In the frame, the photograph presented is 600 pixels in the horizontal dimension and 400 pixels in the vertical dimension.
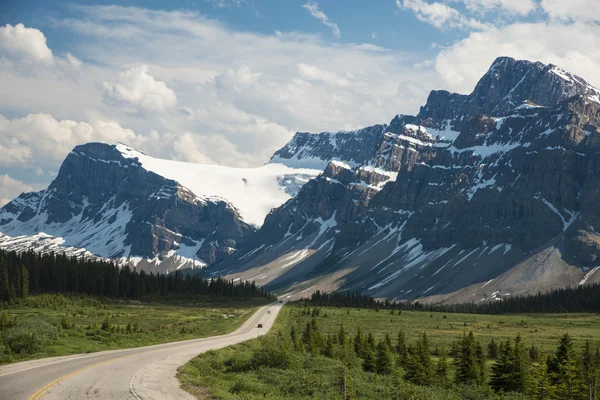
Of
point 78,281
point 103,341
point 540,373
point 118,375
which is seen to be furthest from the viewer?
point 78,281

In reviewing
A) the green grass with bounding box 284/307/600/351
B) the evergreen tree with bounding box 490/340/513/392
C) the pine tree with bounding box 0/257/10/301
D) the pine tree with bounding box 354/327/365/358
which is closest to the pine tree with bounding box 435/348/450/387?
the evergreen tree with bounding box 490/340/513/392

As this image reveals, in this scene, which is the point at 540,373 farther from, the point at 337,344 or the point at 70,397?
the point at 70,397

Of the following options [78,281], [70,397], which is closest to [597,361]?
[70,397]

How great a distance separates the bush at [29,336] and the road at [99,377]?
11.9 ft

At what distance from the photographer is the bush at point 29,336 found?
54781mm

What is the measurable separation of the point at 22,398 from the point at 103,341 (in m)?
31.0

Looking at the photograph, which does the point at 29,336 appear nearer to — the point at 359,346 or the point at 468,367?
the point at 359,346

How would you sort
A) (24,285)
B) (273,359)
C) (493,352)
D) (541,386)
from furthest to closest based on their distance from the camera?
(24,285)
(493,352)
(273,359)
(541,386)

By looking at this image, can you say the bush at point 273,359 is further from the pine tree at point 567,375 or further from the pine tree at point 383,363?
the pine tree at point 567,375

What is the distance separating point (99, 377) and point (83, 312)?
255ft

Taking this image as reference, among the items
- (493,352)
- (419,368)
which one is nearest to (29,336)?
(419,368)

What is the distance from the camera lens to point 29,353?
54.6m

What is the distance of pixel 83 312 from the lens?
118 meters

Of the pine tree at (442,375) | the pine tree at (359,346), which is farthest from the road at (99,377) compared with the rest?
the pine tree at (442,375)
